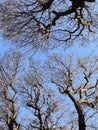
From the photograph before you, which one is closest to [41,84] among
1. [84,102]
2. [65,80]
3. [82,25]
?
[65,80]

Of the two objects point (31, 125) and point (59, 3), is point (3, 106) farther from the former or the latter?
point (59, 3)

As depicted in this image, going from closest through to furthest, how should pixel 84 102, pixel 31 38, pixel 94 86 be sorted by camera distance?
pixel 31 38
pixel 84 102
pixel 94 86

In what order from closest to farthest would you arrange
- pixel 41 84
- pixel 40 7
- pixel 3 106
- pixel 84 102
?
pixel 40 7, pixel 84 102, pixel 3 106, pixel 41 84

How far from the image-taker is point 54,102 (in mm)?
27219

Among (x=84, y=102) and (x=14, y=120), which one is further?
(x=14, y=120)

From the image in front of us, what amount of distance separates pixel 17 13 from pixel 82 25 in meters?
2.97

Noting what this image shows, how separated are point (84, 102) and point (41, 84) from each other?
646cm

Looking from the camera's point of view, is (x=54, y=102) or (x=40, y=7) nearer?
(x=40, y=7)

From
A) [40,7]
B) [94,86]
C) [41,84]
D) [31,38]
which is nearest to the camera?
[40,7]

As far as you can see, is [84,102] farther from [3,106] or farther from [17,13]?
[17,13]

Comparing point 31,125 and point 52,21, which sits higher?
point 52,21

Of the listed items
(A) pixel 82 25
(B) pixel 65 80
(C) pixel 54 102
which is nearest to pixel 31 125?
(C) pixel 54 102

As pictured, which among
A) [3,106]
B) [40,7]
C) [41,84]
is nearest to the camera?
[40,7]

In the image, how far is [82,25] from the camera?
14.4 m
